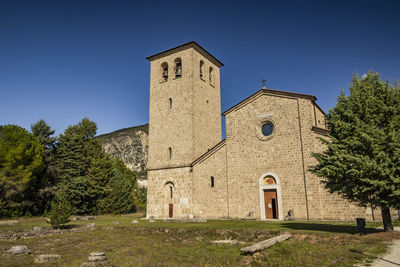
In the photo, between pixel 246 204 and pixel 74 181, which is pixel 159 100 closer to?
pixel 246 204

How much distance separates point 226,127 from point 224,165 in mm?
3437

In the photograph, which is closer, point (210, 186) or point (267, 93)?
point (267, 93)

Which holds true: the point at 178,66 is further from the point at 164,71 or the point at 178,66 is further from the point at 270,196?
the point at 270,196

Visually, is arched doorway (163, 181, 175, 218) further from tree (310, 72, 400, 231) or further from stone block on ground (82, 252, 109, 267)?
stone block on ground (82, 252, 109, 267)

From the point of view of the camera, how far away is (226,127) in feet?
83.4

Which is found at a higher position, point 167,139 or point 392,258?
point 167,139

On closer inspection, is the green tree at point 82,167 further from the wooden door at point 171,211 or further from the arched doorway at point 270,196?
the arched doorway at point 270,196

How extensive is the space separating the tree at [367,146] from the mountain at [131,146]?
97.2 meters

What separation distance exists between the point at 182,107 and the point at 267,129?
361 inches

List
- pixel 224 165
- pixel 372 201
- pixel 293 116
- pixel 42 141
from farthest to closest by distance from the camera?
1. pixel 42 141
2. pixel 224 165
3. pixel 293 116
4. pixel 372 201

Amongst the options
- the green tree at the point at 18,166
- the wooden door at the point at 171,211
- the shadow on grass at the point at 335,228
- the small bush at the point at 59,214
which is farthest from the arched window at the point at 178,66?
the shadow on grass at the point at 335,228

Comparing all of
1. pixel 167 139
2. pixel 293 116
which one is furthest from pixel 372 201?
pixel 167 139

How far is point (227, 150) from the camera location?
24750mm

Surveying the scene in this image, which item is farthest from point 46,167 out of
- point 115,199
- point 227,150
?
point 227,150
